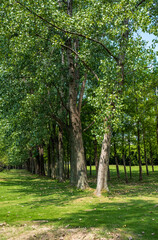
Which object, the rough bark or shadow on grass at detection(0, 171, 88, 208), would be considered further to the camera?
the rough bark

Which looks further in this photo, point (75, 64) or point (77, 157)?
point (75, 64)

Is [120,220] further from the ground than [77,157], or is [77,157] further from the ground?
[77,157]

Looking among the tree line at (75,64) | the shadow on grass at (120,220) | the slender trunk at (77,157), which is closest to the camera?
the shadow on grass at (120,220)

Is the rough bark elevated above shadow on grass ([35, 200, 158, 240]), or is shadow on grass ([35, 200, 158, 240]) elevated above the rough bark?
the rough bark

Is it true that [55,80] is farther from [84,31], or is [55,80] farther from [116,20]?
[116,20]

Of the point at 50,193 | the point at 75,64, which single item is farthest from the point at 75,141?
the point at 75,64

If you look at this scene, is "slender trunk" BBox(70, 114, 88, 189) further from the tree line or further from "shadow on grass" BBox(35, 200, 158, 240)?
"shadow on grass" BBox(35, 200, 158, 240)

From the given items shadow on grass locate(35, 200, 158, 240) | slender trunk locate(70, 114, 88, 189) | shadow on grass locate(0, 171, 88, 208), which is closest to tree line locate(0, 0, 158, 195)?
slender trunk locate(70, 114, 88, 189)

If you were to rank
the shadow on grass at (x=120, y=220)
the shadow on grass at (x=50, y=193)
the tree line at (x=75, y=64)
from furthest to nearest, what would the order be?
the tree line at (x=75, y=64) < the shadow on grass at (x=50, y=193) < the shadow on grass at (x=120, y=220)

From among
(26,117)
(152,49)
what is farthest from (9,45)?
(152,49)

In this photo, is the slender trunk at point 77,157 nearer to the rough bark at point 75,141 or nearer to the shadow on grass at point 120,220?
the rough bark at point 75,141

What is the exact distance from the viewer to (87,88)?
30.6 m

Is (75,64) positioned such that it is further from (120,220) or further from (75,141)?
(120,220)

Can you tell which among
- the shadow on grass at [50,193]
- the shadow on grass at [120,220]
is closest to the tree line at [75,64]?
the shadow on grass at [50,193]
